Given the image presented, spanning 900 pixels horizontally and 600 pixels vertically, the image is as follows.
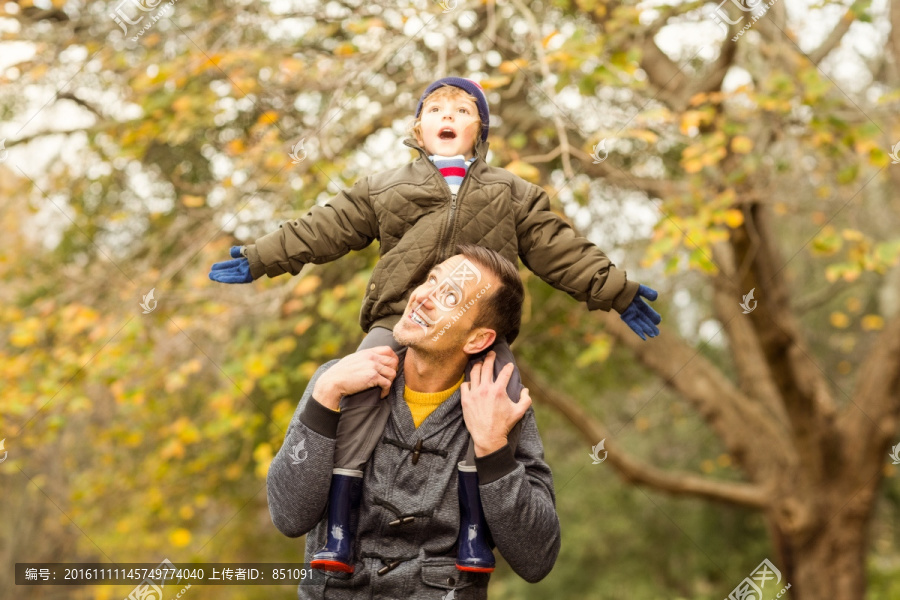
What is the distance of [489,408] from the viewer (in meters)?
1.75

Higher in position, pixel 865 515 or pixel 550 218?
pixel 550 218

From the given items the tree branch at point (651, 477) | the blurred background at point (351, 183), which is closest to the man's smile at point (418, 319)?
the blurred background at point (351, 183)

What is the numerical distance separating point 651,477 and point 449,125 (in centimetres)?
474

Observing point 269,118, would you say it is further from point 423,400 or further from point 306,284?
point 423,400

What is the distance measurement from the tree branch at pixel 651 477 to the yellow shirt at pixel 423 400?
12.2 ft

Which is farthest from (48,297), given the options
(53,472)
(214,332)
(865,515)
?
(865,515)

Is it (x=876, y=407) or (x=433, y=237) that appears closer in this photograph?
A: (x=433, y=237)

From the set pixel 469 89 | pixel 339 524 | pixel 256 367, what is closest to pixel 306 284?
pixel 256 367

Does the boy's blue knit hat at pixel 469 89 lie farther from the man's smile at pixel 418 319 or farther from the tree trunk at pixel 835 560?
the tree trunk at pixel 835 560

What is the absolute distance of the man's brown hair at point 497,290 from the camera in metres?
1.80

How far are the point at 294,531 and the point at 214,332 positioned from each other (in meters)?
3.08

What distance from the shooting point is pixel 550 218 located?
194cm

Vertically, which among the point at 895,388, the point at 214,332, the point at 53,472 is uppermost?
the point at 214,332

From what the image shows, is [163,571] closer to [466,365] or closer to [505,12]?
[466,365]
